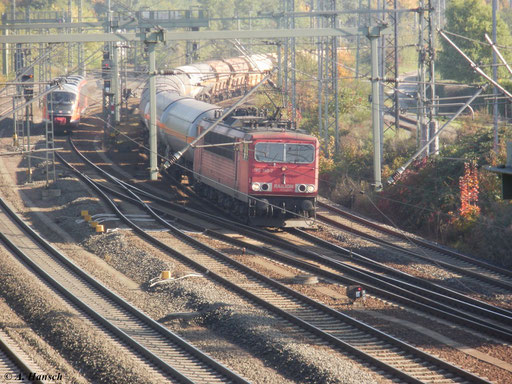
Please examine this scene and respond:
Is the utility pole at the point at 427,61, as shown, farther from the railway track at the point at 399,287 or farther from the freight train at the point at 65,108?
the freight train at the point at 65,108

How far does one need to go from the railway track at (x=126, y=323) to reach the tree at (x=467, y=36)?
124 feet

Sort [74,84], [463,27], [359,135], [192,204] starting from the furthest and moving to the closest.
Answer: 1. [463,27]
2. [74,84]
3. [359,135]
4. [192,204]

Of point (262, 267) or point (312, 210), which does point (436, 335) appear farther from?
point (312, 210)

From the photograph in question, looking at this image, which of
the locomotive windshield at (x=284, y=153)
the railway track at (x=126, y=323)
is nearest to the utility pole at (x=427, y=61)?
the locomotive windshield at (x=284, y=153)

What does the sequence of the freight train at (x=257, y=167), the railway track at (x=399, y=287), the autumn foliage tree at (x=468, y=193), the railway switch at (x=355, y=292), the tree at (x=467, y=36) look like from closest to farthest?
1. the railway track at (x=399, y=287)
2. the railway switch at (x=355, y=292)
3. the freight train at (x=257, y=167)
4. the autumn foliage tree at (x=468, y=193)
5. the tree at (x=467, y=36)

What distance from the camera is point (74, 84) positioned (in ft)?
155

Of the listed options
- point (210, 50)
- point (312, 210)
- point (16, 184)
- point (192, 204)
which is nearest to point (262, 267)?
point (312, 210)

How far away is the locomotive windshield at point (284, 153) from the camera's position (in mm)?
23516

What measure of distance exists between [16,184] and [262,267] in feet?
57.3

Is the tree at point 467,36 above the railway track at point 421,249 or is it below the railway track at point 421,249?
above

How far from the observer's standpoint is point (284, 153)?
23750 mm

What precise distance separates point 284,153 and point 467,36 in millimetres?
33813

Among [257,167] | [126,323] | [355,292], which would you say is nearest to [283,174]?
[257,167]

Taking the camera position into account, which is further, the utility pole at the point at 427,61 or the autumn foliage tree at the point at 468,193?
the autumn foliage tree at the point at 468,193
